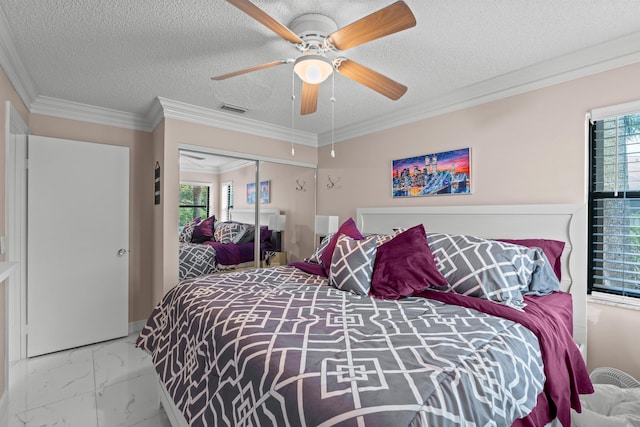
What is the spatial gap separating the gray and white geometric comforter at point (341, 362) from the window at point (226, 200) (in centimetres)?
180

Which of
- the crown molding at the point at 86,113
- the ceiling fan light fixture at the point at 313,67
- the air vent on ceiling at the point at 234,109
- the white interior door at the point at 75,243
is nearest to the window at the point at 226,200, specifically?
the air vent on ceiling at the point at 234,109

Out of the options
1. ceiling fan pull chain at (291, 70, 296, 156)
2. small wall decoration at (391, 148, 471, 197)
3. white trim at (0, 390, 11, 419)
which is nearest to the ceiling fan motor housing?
ceiling fan pull chain at (291, 70, 296, 156)

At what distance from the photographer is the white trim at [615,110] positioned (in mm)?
1924

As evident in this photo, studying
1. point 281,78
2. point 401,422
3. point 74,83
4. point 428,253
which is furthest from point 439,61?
point 74,83

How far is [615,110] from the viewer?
6.51 ft

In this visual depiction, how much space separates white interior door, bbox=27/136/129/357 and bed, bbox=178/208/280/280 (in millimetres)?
686

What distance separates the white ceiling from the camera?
167 cm

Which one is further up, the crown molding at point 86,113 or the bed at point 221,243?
the crown molding at point 86,113

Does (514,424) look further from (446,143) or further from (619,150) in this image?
(446,143)

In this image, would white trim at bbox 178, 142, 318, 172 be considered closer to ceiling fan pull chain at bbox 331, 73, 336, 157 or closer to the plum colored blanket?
ceiling fan pull chain at bbox 331, 73, 336, 157

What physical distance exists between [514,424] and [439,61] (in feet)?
7.09

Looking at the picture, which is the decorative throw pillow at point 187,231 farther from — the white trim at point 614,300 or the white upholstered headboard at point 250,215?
the white trim at point 614,300

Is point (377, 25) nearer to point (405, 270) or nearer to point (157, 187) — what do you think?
point (405, 270)

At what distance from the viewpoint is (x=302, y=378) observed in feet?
3.15
